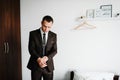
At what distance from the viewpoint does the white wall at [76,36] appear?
8.95ft

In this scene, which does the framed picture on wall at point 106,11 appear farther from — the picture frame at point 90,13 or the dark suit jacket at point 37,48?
the dark suit jacket at point 37,48

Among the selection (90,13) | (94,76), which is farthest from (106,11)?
(94,76)

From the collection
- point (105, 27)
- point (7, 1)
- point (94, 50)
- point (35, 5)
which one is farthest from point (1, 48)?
point (105, 27)

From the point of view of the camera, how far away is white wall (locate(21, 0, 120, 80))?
2727 millimetres

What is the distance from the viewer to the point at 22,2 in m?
2.99

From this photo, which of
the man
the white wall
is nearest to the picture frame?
the white wall

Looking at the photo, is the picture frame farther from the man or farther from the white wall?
the man

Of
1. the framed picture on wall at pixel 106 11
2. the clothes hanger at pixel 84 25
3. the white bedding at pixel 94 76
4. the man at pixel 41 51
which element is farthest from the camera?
the clothes hanger at pixel 84 25

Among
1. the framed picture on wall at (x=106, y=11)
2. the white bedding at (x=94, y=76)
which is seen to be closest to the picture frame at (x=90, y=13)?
the framed picture on wall at (x=106, y=11)

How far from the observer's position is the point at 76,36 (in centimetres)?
284

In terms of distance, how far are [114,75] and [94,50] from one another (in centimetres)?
49

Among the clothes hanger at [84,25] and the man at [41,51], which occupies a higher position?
the clothes hanger at [84,25]

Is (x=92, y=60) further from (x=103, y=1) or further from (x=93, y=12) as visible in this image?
(x=103, y=1)

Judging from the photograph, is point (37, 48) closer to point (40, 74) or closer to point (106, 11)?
point (40, 74)
